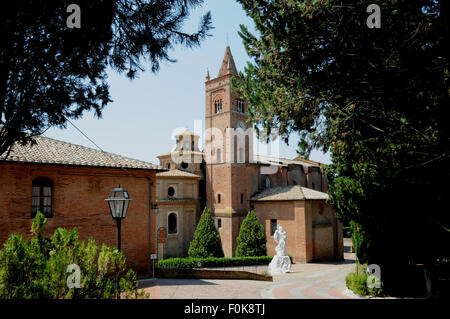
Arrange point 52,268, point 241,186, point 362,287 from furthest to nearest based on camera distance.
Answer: point 241,186, point 362,287, point 52,268

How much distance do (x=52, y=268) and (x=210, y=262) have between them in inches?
901

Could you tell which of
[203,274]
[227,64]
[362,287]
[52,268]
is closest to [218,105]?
[227,64]

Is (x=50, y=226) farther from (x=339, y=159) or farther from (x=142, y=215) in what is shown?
(x=339, y=159)

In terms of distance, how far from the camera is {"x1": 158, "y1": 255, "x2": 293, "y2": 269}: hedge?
2505 cm

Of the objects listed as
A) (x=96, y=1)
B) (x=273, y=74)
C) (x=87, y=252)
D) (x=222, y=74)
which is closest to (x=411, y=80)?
(x=273, y=74)

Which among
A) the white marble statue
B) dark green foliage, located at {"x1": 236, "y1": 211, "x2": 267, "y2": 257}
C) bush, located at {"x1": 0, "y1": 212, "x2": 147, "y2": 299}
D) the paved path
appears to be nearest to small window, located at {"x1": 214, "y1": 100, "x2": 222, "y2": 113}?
dark green foliage, located at {"x1": 236, "y1": 211, "x2": 267, "y2": 257}

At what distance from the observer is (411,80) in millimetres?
5969

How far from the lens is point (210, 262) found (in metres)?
26.1

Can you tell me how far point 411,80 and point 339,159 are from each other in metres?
8.44

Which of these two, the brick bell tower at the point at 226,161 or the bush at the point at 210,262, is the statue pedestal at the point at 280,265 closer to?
the bush at the point at 210,262

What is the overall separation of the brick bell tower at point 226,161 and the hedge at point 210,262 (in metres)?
4.10

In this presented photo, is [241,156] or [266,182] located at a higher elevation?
[241,156]

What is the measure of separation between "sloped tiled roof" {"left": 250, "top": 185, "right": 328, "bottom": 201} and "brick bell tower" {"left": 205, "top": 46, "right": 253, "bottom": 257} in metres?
1.80

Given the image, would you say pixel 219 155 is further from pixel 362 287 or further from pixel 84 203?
pixel 362 287
